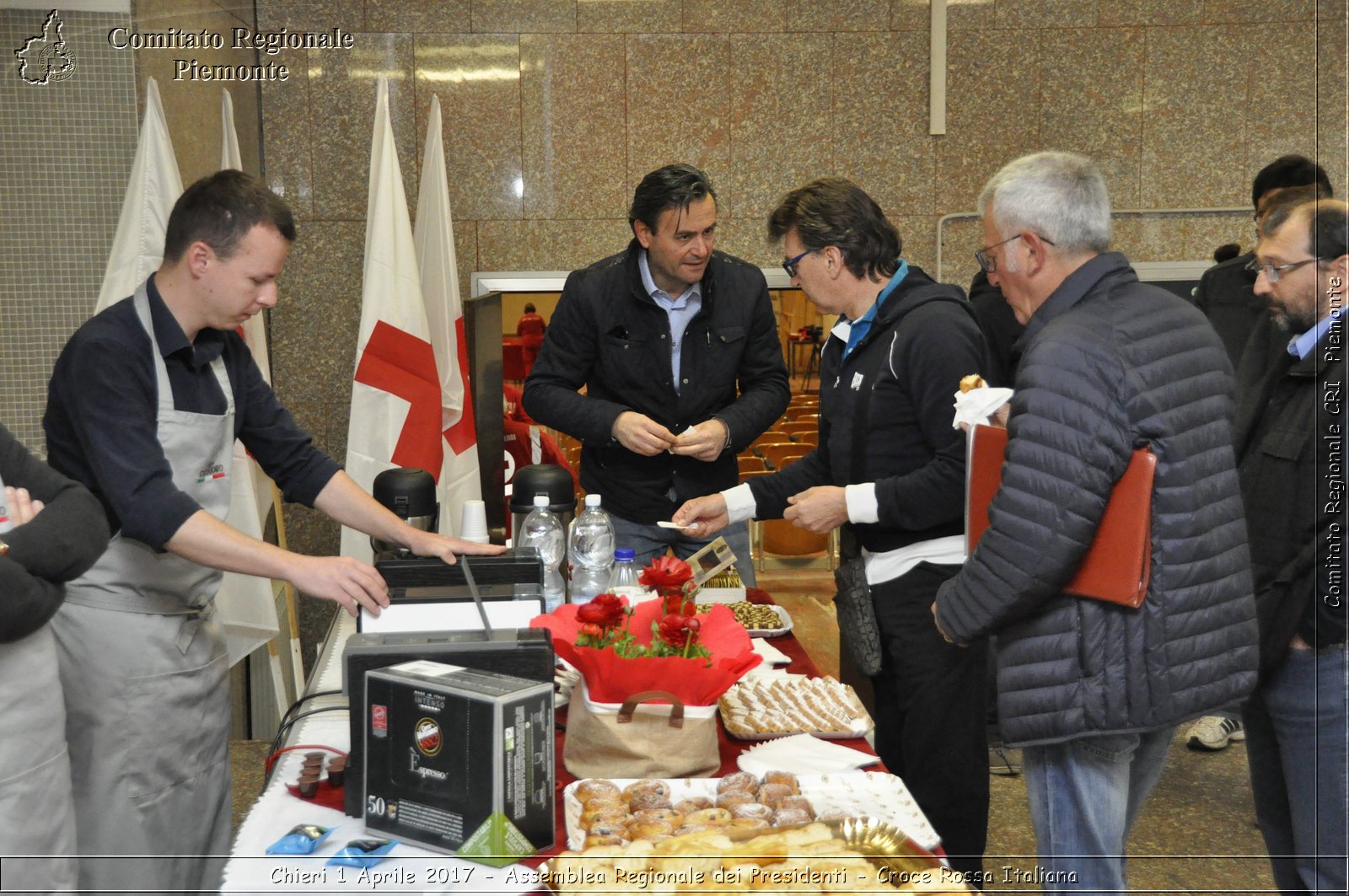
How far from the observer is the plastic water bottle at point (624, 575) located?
2.71 meters

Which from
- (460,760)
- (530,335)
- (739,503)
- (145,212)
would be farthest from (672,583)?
(530,335)

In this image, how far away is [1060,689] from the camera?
6.39 feet

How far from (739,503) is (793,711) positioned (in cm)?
96

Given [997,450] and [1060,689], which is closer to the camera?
[1060,689]

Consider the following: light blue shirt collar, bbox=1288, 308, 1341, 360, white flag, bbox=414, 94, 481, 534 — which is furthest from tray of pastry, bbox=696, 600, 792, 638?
white flag, bbox=414, 94, 481, 534

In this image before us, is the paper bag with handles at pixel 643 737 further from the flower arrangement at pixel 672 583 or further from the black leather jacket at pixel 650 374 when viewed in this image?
the black leather jacket at pixel 650 374

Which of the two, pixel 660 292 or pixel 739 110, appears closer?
pixel 660 292

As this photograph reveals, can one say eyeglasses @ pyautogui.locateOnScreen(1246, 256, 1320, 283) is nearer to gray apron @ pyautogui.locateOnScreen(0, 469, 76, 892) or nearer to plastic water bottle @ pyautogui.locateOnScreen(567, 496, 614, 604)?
plastic water bottle @ pyautogui.locateOnScreen(567, 496, 614, 604)

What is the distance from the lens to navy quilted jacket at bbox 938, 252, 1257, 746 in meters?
1.86

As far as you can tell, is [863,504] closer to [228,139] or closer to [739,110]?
[228,139]

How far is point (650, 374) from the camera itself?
3477 millimetres

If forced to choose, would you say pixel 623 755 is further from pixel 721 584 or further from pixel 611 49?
pixel 611 49

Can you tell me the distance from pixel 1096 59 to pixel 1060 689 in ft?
13.8

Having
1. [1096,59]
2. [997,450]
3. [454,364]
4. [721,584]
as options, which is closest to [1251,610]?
[997,450]
